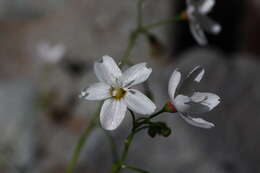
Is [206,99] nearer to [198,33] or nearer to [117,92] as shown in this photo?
[117,92]

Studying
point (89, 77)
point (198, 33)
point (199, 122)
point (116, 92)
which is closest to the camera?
point (199, 122)

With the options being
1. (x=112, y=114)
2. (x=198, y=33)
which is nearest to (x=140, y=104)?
(x=112, y=114)

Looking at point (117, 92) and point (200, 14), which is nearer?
point (117, 92)

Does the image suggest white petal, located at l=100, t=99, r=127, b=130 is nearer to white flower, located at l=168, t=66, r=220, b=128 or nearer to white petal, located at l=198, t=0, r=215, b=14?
white flower, located at l=168, t=66, r=220, b=128

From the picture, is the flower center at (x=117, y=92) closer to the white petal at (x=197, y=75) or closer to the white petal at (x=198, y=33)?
the white petal at (x=197, y=75)

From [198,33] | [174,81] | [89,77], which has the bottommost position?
[89,77]

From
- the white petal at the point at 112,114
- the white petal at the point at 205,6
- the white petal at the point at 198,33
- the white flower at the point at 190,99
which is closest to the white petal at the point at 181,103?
the white flower at the point at 190,99

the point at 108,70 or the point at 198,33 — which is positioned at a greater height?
the point at 108,70

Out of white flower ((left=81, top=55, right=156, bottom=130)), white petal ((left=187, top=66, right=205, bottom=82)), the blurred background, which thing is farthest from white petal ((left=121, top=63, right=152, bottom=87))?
the blurred background

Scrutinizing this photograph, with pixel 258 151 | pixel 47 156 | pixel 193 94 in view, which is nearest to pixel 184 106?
pixel 193 94

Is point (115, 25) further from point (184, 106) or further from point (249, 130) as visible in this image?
point (184, 106)
